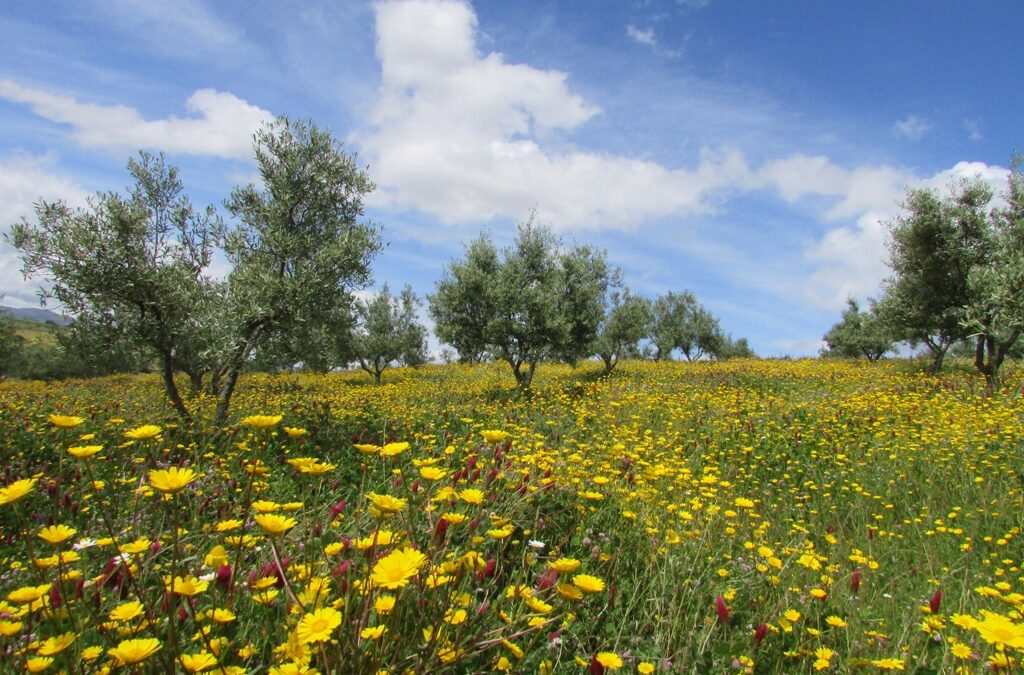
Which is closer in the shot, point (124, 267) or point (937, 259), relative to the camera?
point (124, 267)

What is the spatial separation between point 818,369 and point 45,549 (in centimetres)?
2708

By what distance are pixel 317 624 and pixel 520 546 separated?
8.63 ft

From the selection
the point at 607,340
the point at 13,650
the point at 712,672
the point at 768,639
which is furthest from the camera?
the point at 607,340

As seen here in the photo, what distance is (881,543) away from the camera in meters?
6.08

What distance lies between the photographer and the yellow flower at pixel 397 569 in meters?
1.76

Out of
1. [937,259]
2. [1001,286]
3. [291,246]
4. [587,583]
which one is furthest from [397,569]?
[937,259]

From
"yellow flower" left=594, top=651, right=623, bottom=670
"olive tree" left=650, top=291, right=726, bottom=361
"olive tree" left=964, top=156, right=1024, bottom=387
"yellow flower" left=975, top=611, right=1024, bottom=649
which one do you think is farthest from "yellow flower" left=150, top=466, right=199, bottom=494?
"olive tree" left=650, top=291, right=726, bottom=361

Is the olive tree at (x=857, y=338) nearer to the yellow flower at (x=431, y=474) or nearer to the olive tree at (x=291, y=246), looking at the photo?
the olive tree at (x=291, y=246)

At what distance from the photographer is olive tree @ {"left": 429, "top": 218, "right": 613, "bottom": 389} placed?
2178cm

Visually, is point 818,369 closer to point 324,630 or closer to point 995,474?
point 995,474

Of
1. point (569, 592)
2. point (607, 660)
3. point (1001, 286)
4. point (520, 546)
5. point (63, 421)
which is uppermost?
point (1001, 286)

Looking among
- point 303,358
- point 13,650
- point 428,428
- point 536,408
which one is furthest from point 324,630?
point 303,358

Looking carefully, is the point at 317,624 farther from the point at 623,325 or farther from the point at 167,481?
the point at 623,325

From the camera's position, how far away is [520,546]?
168 inches
